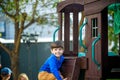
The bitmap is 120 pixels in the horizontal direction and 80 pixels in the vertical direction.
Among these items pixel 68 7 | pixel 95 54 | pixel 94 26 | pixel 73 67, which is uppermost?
pixel 68 7

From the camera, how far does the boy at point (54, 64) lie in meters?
5.98

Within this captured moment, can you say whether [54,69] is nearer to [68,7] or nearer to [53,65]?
[53,65]

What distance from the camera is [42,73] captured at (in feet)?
20.5

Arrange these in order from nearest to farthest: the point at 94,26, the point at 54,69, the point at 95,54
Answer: the point at 54,69, the point at 95,54, the point at 94,26

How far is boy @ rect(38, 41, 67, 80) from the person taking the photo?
19.6 ft

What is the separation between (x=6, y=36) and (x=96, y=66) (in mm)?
25217

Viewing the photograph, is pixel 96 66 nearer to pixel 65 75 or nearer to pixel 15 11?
pixel 65 75

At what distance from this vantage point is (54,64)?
5.99m

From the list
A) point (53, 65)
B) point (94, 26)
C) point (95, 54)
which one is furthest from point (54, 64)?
point (94, 26)

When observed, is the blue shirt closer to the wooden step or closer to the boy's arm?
the boy's arm

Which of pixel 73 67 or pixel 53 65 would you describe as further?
pixel 73 67

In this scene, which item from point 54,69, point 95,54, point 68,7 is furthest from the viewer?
point 68,7

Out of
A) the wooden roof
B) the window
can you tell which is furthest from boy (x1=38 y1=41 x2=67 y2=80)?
the wooden roof

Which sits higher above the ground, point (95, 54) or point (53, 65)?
point (95, 54)
